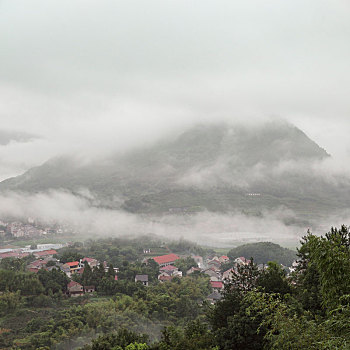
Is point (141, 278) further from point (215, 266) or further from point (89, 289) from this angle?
point (215, 266)

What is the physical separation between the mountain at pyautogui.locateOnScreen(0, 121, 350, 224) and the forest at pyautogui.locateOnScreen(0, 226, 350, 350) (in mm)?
65513

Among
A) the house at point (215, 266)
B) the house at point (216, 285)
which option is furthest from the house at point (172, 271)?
the house at point (216, 285)

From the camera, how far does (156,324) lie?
23.8 m

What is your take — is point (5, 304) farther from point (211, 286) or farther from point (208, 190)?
point (208, 190)

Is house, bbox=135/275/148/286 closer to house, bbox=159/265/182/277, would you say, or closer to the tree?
house, bbox=159/265/182/277

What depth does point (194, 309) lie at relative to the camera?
27594 mm

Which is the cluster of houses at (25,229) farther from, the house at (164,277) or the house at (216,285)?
the house at (216,285)

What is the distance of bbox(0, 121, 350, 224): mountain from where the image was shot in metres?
107

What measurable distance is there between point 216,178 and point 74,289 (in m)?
98.5

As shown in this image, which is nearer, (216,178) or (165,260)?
(165,260)

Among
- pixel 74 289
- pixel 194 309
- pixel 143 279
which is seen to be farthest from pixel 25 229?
pixel 194 309

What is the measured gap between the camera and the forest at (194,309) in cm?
457

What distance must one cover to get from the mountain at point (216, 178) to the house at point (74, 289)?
70.7 m

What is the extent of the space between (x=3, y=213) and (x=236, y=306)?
110 meters
